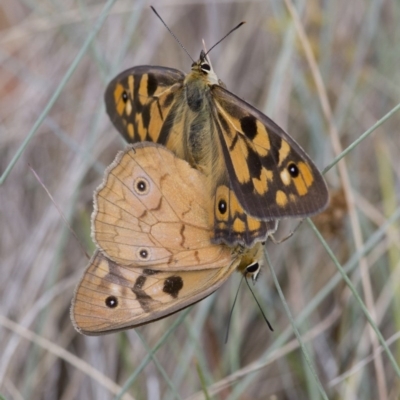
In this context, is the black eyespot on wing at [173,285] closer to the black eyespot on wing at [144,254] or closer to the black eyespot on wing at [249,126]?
the black eyespot on wing at [144,254]

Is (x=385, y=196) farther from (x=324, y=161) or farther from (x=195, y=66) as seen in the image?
(x=195, y=66)

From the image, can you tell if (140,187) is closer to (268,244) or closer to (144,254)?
(144,254)

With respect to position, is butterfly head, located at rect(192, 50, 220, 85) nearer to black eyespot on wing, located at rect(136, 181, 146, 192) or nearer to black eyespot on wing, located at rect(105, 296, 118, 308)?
black eyespot on wing, located at rect(136, 181, 146, 192)

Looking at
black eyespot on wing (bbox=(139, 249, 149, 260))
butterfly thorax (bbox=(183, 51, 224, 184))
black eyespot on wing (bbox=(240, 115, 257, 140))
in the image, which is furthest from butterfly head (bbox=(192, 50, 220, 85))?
black eyespot on wing (bbox=(139, 249, 149, 260))

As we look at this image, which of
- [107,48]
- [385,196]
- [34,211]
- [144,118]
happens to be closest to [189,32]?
[107,48]

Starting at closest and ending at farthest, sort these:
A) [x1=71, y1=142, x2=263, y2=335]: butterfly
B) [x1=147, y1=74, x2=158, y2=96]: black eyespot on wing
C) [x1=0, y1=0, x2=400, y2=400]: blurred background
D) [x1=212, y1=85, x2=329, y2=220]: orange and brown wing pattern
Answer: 1. [x1=212, y1=85, x2=329, y2=220]: orange and brown wing pattern
2. [x1=71, y1=142, x2=263, y2=335]: butterfly
3. [x1=147, y1=74, x2=158, y2=96]: black eyespot on wing
4. [x1=0, y1=0, x2=400, y2=400]: blurred background

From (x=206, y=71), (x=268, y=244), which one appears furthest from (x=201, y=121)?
(x=268, y=244)
